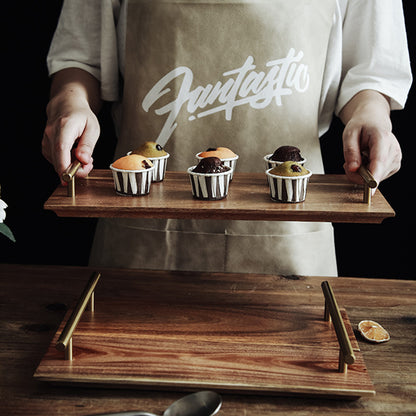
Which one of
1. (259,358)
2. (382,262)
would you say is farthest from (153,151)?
(382,262)

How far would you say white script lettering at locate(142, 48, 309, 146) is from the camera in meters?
1.83

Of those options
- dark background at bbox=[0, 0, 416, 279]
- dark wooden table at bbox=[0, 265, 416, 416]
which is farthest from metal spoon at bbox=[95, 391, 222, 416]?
dark background at bbox=[0, 0, 416, 279]

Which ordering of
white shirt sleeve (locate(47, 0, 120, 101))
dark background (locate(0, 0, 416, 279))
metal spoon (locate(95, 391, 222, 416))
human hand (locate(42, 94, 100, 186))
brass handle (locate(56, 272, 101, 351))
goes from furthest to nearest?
dark background (locate(0, 0, 416, 279)), white shirt sleeve (locate(47, 0, 120, 101)), human hand (locate(42, 94, 100, 186)), brass handle (locate(56, 272, 101, 351)), metal spoon (locate(95, 391, 222, 416))

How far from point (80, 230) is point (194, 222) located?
967 millimetres

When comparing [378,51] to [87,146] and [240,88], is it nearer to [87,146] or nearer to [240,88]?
[240,88]

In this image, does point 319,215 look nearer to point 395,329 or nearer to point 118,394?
point 395,329

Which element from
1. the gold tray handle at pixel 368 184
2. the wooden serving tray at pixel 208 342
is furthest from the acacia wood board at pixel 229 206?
the wooden serving tray at pixel 208 342

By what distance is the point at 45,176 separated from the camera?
2602mm

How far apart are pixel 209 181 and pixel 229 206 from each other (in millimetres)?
75

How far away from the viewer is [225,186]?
4.19 feet

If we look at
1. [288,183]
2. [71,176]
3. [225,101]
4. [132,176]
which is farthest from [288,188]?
[225,101]

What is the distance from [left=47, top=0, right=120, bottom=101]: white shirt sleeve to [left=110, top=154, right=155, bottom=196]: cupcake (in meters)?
0.76

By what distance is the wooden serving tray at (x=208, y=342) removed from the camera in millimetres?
1118

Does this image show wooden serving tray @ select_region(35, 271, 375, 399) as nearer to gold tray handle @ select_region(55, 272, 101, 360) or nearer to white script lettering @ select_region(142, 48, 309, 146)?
gold tray handle @ select_region(55, 272, 101, 360)
